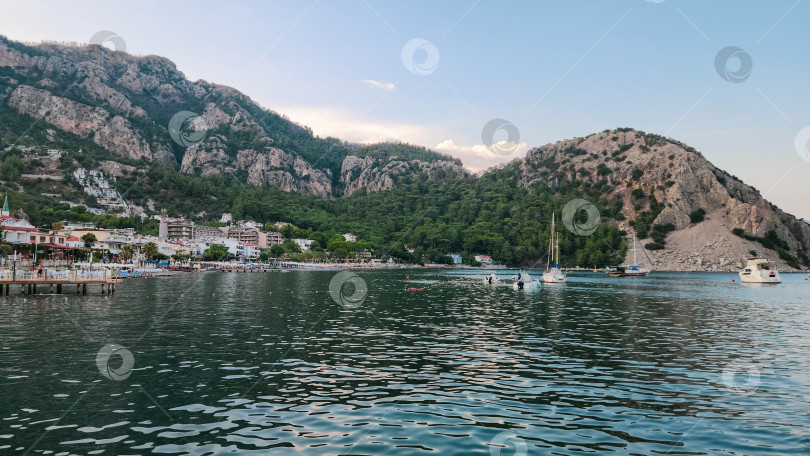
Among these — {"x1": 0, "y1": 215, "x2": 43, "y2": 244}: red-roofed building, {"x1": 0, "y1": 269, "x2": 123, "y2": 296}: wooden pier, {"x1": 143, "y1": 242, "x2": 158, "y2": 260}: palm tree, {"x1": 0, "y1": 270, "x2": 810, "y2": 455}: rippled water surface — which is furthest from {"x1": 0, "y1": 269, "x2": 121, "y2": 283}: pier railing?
{"x1": 143, "y1": 242, "x2": 158, "y2": 260}: palm tree

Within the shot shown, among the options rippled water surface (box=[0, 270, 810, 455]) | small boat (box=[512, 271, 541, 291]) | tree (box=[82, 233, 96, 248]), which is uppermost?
tree (box=[82, 233, 96, 248])

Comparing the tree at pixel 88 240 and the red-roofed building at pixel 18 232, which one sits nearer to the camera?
the red-roofed building at pixel 18 232

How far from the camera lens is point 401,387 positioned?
69.6 feet

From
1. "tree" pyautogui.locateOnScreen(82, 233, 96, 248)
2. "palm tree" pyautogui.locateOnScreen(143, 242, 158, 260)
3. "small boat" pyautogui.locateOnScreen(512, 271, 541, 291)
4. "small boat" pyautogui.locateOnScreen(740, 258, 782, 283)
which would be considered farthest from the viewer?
"palm tree" pyautogui.locateOnScreen(143, 242, 158, 260)

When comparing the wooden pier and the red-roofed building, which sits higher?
the red-roofed building

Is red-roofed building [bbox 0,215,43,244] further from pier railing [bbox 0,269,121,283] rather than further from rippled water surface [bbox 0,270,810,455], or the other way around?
rippled water surface [bbox 0,270,810,455]

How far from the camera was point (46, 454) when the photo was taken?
43.8 ft

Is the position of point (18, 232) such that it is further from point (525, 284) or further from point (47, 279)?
point (525, 284)

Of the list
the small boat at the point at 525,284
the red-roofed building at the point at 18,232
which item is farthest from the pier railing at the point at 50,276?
the small boat at the point at 525,284

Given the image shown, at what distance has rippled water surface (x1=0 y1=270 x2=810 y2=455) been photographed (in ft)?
48.2

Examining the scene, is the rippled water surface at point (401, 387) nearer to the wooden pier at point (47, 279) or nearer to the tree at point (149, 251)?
the wooden pier at point (47, 279)

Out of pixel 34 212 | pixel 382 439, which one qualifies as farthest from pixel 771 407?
pixel 34 212

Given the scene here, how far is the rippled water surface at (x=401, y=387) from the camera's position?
578 inches

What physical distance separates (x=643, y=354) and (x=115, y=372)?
28017 mm
